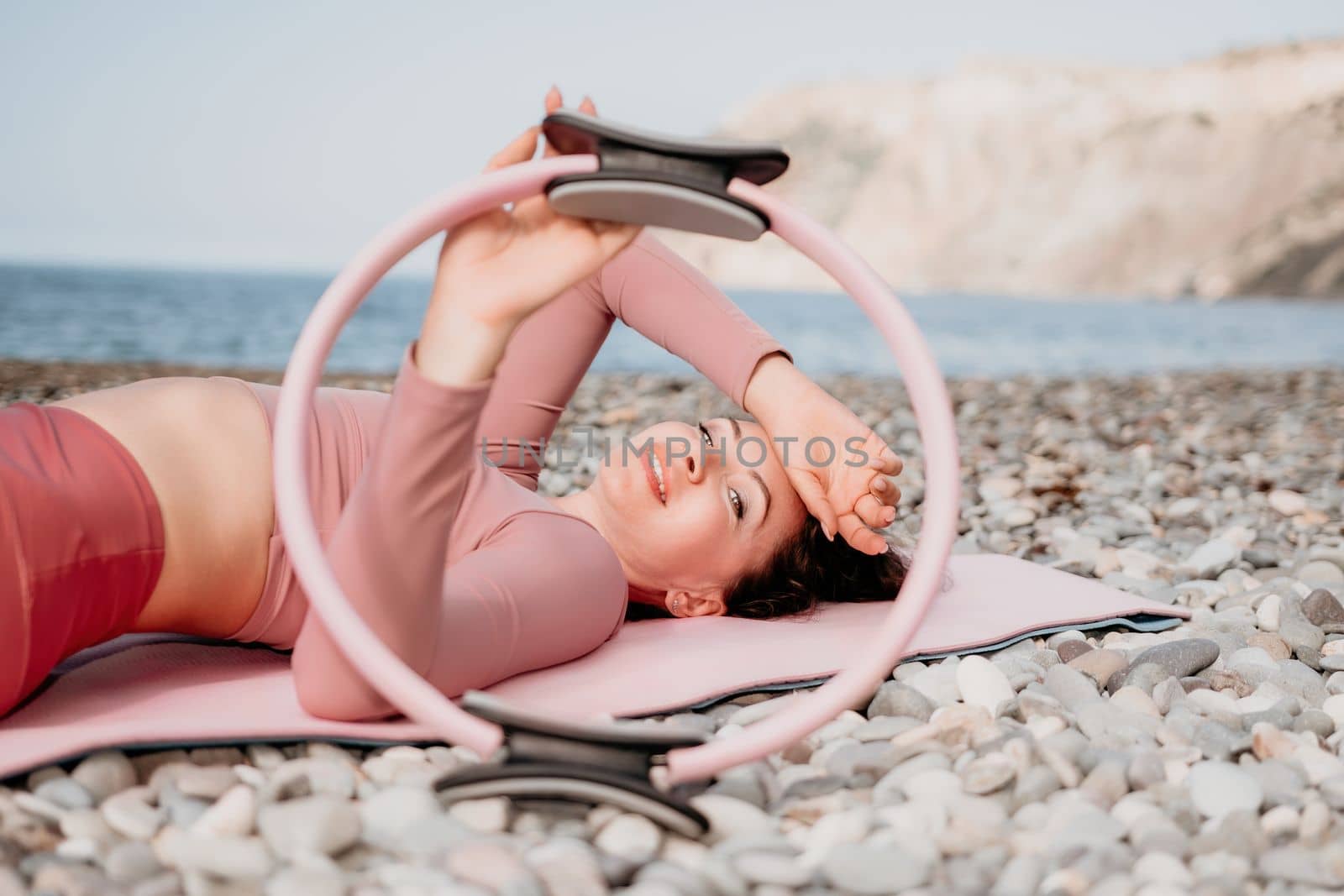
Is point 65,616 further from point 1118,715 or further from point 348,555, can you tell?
point 1118,715

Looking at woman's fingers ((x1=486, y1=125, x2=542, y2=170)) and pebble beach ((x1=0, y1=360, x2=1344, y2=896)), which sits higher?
woman's fingers ((x1=486, y1=125, x2=542, y2=170))

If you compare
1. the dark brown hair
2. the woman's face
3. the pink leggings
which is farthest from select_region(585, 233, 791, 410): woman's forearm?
the pink leggings

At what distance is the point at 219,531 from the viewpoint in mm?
1737

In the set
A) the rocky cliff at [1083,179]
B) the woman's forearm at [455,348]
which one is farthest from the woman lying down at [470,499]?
the rocky cliff at [1083,179]

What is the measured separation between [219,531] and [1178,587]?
2.32 metres

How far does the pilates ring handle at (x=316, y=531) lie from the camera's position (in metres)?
1.42

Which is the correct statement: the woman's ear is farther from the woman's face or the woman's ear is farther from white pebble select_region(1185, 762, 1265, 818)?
white pebble select_region(1185, 762, 1265, 818)

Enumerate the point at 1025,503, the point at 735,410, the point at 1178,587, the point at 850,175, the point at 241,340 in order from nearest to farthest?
the point at 1178,587 < the point at 1025,503 < the point at 735,410 < the point at 241,340 < the point at 850,175

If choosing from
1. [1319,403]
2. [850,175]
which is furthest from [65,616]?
[850,175]

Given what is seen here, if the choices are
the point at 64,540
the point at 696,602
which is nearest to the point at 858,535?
the point at 696,602

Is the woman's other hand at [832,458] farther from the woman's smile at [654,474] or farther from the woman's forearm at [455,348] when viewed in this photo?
the woman's forearm at [455,348]

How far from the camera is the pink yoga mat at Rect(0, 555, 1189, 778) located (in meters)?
1.62

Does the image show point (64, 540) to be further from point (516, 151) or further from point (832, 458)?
point (832, 458)

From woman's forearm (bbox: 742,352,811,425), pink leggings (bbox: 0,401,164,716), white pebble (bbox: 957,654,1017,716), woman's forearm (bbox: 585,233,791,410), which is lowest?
white pebble (bbox: 957,654,1017,716)
